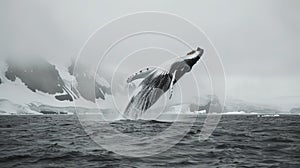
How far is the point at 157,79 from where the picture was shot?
19578 mm

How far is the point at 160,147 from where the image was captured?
13.0m

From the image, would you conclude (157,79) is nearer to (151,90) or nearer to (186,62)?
(151,90)

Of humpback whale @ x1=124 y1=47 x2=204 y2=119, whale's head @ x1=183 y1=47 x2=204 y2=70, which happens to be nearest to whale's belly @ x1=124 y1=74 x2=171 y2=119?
humpback whale @ x1=124 y1=47 x2=204 y2=119

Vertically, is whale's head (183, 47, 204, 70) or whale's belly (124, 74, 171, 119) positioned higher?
whale's head (183, 47, 204, 70)

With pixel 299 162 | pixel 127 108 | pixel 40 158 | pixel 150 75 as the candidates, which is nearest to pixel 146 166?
pixel 40 158

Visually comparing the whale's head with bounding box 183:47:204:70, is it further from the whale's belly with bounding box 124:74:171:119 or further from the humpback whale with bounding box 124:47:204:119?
the whale's belly with bounding box 124:74:171:119

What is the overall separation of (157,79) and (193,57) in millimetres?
3147

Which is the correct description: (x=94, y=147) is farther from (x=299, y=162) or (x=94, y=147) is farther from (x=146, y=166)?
(x=299, y=162)

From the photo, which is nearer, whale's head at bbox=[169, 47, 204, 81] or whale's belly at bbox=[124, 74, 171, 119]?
whale's head at bbox=[169, 47, 204, 81]

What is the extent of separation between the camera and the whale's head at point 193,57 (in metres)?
19.0

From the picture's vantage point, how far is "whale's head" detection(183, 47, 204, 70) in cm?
1902

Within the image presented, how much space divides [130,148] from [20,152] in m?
5.07

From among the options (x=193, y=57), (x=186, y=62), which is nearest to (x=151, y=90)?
(x=186, y=62)

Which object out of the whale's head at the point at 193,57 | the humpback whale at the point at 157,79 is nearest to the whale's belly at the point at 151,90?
the humpback whale at the point at 157,79
